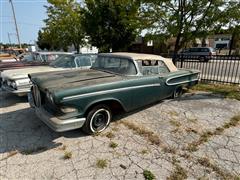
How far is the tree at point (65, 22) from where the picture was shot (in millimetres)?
16109

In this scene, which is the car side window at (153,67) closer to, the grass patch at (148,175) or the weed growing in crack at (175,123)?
the weed growing in crack at (175,123)

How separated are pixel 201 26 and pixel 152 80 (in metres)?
4.72

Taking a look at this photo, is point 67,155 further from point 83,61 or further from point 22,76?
point 83,61

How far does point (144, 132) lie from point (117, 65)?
1631 mm

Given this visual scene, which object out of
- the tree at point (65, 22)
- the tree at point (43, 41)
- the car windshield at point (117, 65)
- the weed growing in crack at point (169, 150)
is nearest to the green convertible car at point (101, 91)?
the car windshield at point (117, 65)

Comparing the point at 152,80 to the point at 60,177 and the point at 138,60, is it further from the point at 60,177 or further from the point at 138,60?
the point at 60,177

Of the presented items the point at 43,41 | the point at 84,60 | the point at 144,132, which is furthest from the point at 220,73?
the point at 43,41

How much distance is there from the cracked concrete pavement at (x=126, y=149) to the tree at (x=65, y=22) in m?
13.1

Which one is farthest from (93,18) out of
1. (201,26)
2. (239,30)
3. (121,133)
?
(121,133)

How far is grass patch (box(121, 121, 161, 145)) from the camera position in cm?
339

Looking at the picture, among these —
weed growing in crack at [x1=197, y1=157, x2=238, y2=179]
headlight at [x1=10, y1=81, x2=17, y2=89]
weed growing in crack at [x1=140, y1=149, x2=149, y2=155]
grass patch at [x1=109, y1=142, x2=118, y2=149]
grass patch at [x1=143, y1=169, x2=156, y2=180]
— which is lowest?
weed growing in crack at [x1=197, y1=157, x2=238, y2=179]

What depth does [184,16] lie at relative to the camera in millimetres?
7496

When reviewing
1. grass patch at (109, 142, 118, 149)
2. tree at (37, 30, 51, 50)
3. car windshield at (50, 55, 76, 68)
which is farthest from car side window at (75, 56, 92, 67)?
tree at (37, 30, 51, 50)

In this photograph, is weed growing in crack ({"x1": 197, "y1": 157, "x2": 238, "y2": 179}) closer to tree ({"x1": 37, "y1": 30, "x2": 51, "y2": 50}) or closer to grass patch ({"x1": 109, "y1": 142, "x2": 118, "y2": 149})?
grass patch ({"x1": 109, "y1": 142, "x2": 118, "y2": 149})
